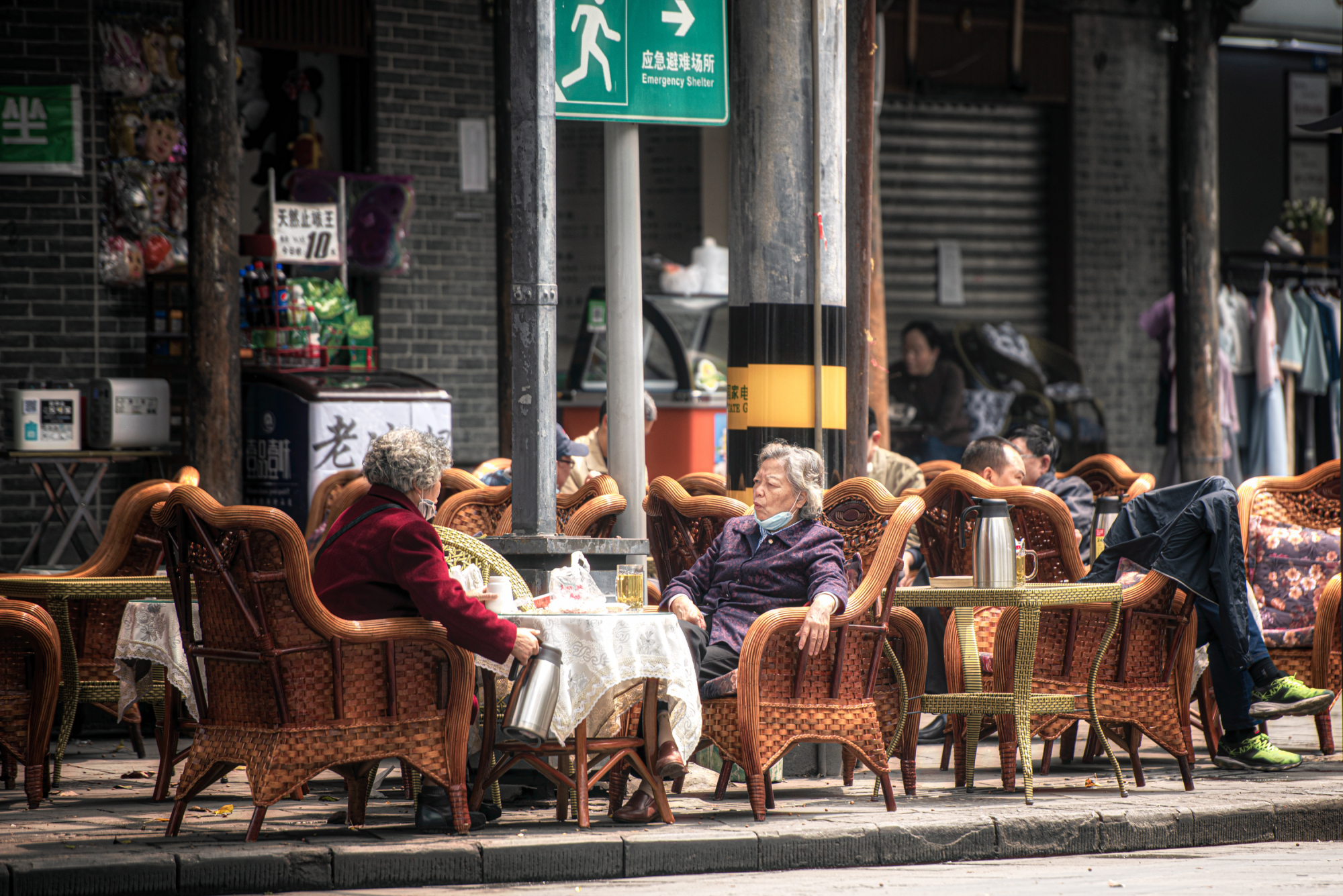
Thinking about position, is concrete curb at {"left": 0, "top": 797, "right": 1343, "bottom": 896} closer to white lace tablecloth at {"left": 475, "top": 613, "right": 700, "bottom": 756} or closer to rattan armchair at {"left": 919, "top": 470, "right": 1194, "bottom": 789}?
white lace tablecloth at {"left": 475, "top": 613, "right": 700, "bottom": 756}

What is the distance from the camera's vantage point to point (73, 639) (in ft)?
22.6

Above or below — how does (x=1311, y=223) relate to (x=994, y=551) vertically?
above

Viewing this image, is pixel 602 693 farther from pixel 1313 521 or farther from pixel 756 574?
pixel 1313 521

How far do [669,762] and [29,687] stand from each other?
7.40 ft

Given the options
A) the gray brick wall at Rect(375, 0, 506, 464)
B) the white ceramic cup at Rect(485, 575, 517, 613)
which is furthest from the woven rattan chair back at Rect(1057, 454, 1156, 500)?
the gray brick wall at Rect(375, 0, 506, 464)

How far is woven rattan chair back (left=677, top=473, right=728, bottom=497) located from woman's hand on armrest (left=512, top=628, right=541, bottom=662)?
226 centimetres

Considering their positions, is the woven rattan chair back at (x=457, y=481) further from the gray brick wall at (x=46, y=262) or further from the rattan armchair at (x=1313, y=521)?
the gray brick wall at (x=46, y=262)

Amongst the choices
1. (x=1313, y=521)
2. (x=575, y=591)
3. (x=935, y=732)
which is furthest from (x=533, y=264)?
(x=1313, y=521)

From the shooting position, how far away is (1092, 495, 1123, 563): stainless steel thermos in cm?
772

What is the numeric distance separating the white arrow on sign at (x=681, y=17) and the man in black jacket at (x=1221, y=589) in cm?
249

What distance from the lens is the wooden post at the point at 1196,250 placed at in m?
12.5

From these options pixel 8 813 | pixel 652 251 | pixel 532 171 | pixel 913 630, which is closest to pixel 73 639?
pixel 8 813

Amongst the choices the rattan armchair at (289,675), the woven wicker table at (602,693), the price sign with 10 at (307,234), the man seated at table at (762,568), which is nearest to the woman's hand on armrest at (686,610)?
the man seated at table at (762,568)

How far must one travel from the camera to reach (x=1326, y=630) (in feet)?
24.5
